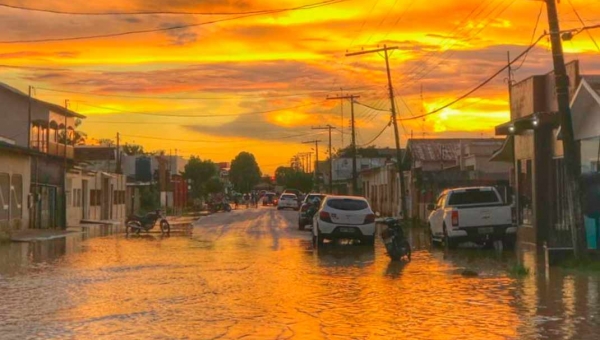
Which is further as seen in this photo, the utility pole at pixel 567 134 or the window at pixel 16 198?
the window at pixel 16 198

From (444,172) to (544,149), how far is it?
2210 cm

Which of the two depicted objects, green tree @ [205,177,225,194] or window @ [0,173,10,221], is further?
green tree @ [205,177,225,194]

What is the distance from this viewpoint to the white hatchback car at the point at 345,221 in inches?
1122

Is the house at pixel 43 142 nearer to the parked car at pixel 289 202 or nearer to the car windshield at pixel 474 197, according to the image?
the car windshield at pixel 474 197

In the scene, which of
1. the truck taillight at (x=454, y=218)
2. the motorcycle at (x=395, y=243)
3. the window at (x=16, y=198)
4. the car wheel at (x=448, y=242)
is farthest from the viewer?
the window at (x=16, y=198)

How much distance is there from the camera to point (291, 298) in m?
14.6

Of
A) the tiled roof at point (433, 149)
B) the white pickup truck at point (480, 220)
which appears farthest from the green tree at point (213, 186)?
the white pickup truck at point (480, 220)

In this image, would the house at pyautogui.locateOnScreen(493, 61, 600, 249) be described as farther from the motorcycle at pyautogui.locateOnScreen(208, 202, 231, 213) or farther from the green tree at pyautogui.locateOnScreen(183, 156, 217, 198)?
the green tree at pyautogui.locateOnScreen(183, 156, 217, 198)

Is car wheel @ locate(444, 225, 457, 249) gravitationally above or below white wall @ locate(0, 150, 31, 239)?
below

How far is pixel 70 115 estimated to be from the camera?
61.5 meters

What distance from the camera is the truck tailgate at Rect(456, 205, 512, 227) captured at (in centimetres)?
2636

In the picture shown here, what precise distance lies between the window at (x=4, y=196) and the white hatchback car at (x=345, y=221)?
19491 mm

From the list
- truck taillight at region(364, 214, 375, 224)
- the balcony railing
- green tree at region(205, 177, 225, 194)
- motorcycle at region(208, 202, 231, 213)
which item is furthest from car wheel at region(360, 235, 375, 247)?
green tree at region(205, 177, 225, 194)

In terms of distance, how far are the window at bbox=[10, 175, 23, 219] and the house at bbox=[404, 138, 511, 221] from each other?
2247 centimetres
